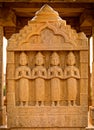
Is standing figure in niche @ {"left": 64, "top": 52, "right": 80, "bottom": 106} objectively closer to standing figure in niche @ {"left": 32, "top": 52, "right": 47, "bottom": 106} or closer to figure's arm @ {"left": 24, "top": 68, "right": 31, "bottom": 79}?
standing figure in niche @ {"left": 32, "top": 52, "right": 47, "bottom": 106}

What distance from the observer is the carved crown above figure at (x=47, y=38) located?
7.45 meters

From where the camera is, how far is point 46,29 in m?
7.55

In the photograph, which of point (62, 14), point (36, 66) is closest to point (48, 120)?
point (36, 66)

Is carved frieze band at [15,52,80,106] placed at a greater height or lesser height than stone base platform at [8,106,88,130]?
greater

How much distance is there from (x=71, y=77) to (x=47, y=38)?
2.49 ft

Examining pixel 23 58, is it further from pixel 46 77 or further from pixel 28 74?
pixel 46 77

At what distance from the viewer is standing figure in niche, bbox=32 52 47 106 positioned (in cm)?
741

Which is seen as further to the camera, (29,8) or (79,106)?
(29,8)

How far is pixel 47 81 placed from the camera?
7496 millimetres

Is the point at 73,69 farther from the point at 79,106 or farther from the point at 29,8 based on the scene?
the point at 29,8

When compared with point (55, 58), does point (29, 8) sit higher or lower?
higher

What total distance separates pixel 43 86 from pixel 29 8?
7563 millimetres

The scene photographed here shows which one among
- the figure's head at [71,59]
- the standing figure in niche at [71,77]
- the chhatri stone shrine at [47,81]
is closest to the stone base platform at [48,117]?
the chhatri stone shrine at [47,81]

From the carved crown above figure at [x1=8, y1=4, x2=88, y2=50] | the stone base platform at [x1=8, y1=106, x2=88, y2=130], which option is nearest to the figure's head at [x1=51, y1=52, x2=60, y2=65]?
the carved crown above figure at [x1=8, y1=4, x2=88, y2=50]
